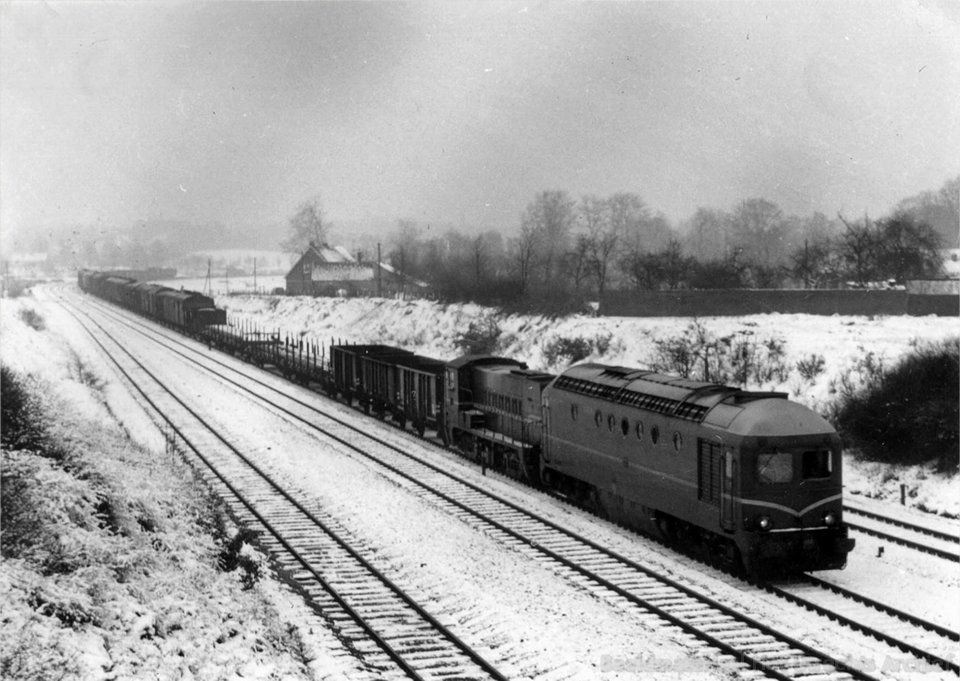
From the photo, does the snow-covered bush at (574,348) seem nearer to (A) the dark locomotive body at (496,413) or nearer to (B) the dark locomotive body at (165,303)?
(A) the dark locomotive body at (496,413)

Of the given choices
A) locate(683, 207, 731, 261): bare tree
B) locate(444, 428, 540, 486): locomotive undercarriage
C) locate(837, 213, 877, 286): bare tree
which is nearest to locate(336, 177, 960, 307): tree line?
locate(837, 213, 877, 286): bare tree

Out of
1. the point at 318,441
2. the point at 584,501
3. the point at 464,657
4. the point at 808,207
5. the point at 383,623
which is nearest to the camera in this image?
the point at 464,657

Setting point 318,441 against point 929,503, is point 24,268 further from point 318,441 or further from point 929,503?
point 929,503

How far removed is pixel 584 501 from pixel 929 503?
7956 mm

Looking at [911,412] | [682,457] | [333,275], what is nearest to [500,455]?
[682,457]

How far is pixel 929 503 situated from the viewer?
72.1 ft

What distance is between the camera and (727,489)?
15.6 metres

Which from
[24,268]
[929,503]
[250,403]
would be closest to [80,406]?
[250,403]

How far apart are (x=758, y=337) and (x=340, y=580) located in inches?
996

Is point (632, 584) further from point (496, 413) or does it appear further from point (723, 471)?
point (496, 413)

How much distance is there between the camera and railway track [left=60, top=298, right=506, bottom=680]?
41.2 ft

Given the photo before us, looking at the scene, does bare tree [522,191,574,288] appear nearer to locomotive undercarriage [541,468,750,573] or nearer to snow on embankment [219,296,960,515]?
snow on embankment [219,296,960,515]

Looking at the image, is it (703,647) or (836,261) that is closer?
(703,647)

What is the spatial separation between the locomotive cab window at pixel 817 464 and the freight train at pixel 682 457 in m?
0.02
